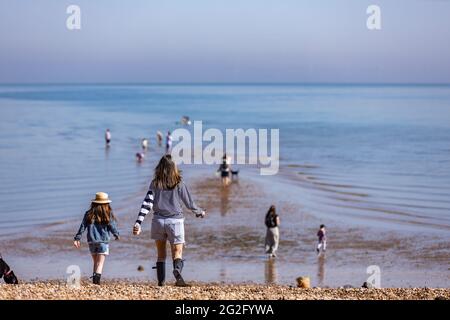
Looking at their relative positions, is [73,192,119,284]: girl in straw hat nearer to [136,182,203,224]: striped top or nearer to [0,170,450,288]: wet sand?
[136,182,203,224]: striped top

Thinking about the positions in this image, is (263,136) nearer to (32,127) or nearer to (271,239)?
(32,127)

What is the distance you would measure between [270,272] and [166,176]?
8.00 m

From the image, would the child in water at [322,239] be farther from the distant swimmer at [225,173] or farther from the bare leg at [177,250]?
the distant swimmer at [225,173]

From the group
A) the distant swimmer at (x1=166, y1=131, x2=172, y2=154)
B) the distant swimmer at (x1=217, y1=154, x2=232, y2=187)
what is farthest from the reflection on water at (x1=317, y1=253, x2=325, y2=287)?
the distant swimmer at (x1=166, y1=131, x2=172, y2=154)

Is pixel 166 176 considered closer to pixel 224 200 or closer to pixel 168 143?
pixel 224 200

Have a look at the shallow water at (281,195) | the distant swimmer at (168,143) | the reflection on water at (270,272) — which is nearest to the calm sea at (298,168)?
the shallow water at (281,195)

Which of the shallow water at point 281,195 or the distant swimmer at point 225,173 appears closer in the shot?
the shallow water at point 281,195

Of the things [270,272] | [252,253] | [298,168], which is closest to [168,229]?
[270,272]

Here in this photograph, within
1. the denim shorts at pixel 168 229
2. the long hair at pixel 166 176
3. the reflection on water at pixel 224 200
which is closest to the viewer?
the long hair at pixel 166 176

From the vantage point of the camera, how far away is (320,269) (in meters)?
19.0

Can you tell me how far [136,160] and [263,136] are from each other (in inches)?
1018

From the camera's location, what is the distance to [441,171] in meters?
39.9

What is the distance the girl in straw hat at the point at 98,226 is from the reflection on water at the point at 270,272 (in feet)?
20.8

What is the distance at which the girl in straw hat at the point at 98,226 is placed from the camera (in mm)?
11719
